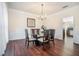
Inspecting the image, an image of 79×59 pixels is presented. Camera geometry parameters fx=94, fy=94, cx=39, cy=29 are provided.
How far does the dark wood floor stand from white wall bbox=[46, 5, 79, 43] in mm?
232

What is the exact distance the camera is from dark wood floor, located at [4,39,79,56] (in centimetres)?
237

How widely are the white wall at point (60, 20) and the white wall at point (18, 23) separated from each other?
0.32 meters

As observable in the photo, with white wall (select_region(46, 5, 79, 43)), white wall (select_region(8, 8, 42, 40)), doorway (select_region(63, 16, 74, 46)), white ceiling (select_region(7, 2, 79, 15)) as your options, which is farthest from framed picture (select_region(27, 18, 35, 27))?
doorway (select_region(63, 16, 74, 46))

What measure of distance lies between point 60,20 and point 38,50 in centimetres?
97

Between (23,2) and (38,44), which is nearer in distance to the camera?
(23,2)

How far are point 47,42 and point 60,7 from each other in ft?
3.16

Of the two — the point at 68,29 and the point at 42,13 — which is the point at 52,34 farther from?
the point at 42,13

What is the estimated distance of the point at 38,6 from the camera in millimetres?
2355

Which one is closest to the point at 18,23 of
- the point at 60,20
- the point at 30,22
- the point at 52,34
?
the point at 30,22

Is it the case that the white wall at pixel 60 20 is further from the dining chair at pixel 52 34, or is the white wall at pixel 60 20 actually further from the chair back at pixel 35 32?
the chair back at pixel 35 32

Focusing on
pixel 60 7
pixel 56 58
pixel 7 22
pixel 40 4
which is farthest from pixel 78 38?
pixel 7 22

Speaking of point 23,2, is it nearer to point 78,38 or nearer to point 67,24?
point 67,24

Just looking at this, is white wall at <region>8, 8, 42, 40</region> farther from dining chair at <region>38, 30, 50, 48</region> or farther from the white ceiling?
dining chair at <region>38, 30, 50, 48</region>

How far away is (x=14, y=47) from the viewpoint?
7.85 feet
